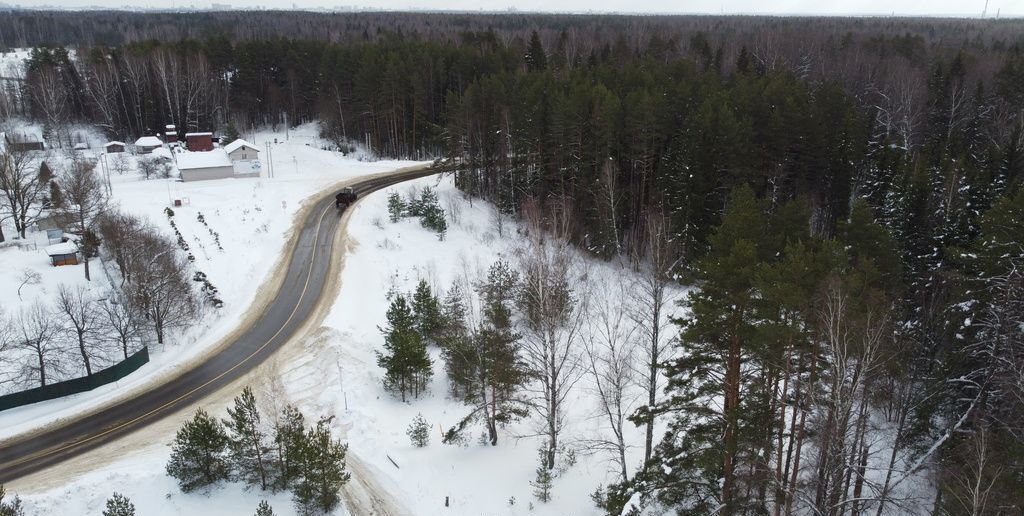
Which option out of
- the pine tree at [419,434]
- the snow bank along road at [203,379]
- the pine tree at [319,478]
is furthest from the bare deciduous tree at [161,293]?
the pine tree at [319,478]

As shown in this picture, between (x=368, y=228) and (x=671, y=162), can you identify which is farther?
(x=368, y=228)

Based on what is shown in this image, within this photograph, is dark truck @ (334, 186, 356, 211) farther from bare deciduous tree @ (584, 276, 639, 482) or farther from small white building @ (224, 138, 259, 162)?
bare deciduous tree @ (584, 276, 639, 482)

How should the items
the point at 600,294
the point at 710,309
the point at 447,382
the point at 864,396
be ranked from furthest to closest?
the point at 600,294
the point at 447,382
the point at 710,309
the point at 864,396

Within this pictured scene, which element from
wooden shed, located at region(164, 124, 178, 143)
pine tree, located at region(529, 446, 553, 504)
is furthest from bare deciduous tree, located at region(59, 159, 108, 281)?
pine tree, located at region(529, 446, 553, 504)

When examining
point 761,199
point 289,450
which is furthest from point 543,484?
point 761,199

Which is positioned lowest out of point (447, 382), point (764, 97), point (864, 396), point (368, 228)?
point (447, 382)

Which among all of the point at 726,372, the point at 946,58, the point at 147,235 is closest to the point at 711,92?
the point at 726,372

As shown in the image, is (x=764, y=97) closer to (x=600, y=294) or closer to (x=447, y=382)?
(x=600, y=294)
